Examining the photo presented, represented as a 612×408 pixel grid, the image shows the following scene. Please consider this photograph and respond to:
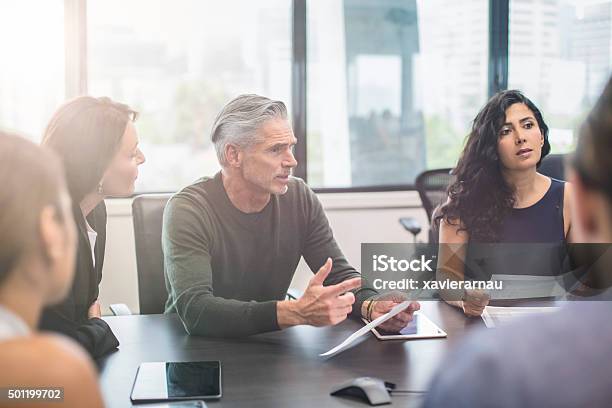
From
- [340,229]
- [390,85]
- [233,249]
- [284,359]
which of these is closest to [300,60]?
[390,85]

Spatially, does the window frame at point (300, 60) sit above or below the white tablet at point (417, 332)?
above

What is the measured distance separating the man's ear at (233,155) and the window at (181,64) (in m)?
1.43

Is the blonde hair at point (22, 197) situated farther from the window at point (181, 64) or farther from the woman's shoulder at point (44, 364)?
the window at point (181, 64)

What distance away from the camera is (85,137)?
127cm

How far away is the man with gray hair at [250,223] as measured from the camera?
168 centimetres

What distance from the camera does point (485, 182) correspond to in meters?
1.92

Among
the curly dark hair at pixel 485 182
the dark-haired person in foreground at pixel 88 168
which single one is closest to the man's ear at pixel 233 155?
the dark-haired person in foreground at pixel 88 168

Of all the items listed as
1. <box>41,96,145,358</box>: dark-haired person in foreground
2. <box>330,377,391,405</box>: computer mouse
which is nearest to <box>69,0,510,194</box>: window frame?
<box>41,96,145,358</box>: dark-haired person in foreground

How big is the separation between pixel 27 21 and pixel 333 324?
2042 mm

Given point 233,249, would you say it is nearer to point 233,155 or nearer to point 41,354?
point 233,155

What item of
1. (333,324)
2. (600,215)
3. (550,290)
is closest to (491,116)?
(550,290)

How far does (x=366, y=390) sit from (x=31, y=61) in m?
2.35

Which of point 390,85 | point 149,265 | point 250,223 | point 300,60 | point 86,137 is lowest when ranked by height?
point 149,265

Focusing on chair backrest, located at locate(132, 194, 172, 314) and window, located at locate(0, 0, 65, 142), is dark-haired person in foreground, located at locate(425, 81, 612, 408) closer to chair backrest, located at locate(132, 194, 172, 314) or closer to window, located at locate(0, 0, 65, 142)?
chair backrest, located at locate(132, 194, 172, 314)
